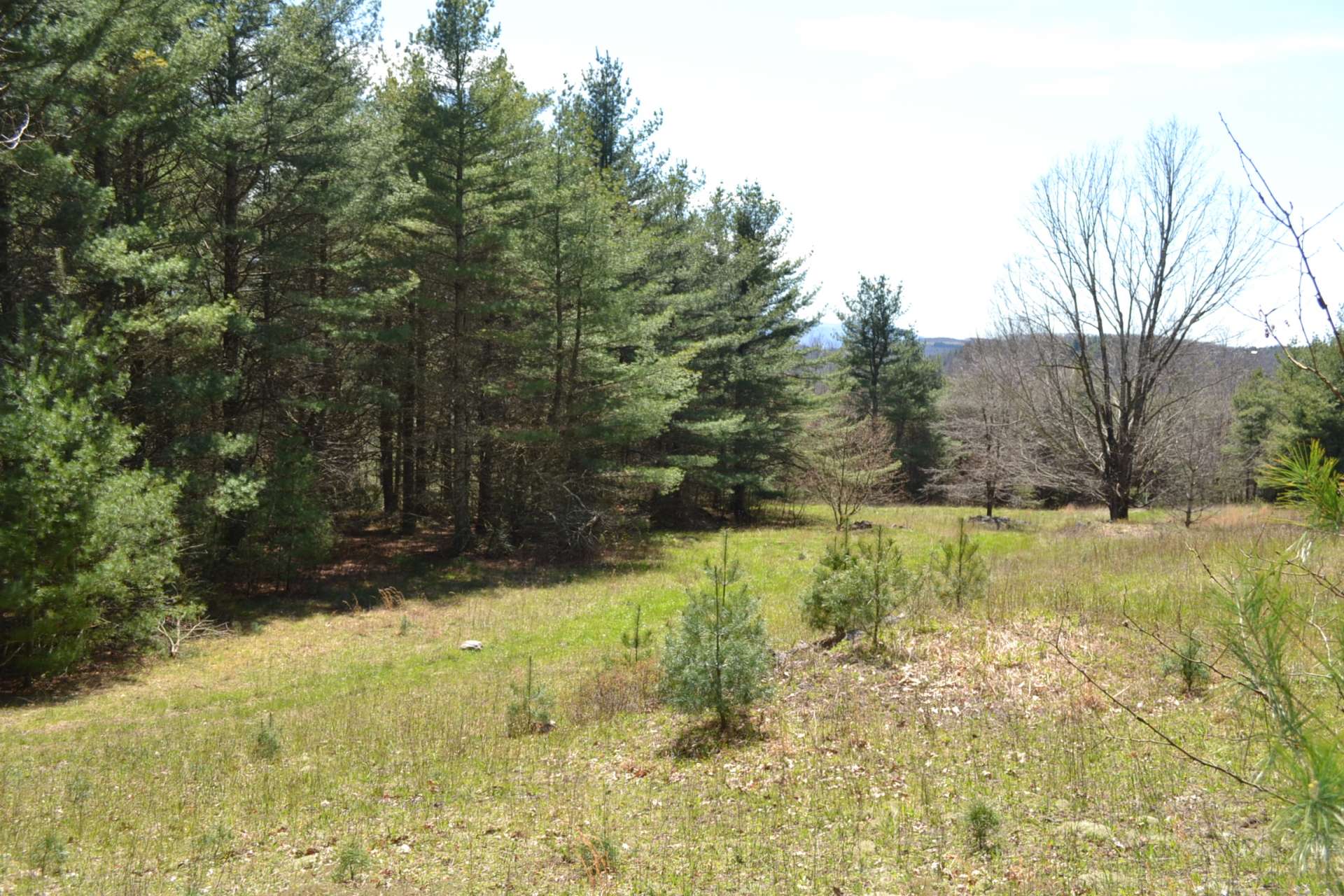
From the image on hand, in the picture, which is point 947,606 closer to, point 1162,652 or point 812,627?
point 812,627

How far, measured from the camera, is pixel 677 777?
634cm

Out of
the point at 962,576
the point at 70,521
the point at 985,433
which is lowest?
the point at 962,576

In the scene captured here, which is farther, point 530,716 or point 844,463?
point 844,463

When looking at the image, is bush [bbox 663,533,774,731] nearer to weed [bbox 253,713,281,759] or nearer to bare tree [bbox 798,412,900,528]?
weed [bbox 253,713,281,759]

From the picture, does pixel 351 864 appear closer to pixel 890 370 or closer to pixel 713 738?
pixel 713 738

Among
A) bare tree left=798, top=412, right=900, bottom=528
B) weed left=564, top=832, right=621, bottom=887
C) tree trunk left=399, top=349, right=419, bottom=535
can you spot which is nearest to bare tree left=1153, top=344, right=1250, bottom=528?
bare tree left=798, top=412, right=900, bottom=528

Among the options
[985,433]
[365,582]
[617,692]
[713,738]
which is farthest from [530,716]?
[985,433]

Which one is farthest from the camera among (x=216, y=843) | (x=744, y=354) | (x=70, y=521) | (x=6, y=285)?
(x=744, y=354)

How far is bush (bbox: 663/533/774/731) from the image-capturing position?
6.80 m

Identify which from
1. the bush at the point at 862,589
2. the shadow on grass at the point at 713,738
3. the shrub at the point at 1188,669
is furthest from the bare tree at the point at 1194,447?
the shadow on grass at the point at 713,738

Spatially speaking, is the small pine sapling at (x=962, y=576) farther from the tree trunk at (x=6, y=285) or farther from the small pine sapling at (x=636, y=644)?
the tree trunk at (x=6, y=285)

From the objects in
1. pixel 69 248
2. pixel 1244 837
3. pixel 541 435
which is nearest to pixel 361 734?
pixel 1244 837

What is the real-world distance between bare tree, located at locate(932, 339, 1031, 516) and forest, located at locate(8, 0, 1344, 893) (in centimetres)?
102

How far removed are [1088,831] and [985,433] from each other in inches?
1289
